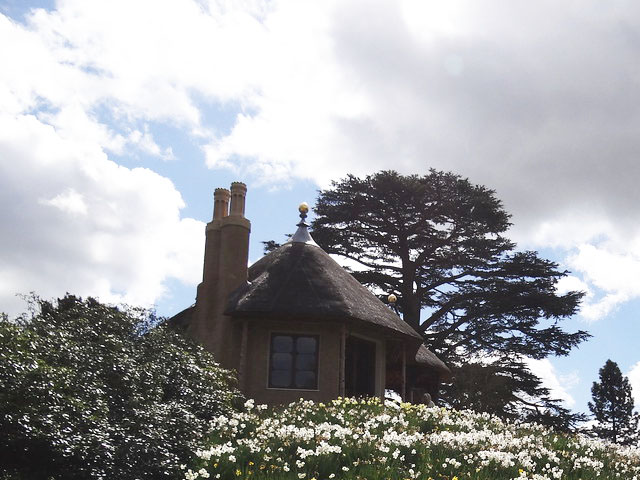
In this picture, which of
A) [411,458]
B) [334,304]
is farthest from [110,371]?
[334,304]

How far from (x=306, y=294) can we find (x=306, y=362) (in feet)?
5.69

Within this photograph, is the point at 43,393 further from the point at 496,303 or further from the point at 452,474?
the point at 496,303

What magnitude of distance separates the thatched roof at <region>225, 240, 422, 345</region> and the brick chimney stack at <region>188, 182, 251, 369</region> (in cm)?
54

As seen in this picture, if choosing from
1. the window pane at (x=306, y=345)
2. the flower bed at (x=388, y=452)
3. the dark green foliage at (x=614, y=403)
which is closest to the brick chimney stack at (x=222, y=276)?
the window pane at (x=306, y=345)

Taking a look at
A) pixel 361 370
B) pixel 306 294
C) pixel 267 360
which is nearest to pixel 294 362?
pixel 267 360

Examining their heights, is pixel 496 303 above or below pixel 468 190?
below

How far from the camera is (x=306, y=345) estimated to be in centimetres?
1903

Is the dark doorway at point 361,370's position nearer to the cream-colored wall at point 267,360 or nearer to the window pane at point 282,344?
the cream-colored wall at point 267,360

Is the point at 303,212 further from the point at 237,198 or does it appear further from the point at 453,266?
the point at 453,266

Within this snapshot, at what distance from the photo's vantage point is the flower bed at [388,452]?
404 inches

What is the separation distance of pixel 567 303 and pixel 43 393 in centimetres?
2742

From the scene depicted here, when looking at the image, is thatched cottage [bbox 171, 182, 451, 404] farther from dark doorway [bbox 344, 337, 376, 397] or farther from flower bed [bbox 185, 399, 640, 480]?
flower bed [bbox 185, 399, 640, 480]

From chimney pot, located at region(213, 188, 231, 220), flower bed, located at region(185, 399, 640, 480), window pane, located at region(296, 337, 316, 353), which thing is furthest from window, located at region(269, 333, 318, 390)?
flower bed, located at region(185, 399, 640, 480)

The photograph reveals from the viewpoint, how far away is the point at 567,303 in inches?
1294
